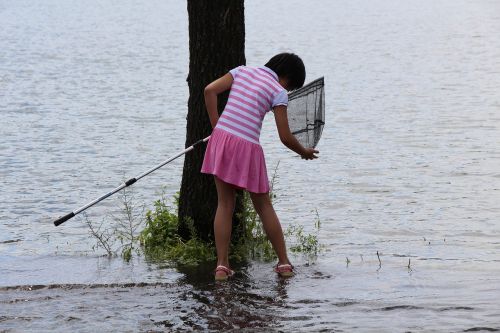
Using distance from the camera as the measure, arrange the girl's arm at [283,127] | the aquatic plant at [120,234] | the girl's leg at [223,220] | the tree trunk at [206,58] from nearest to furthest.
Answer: the girl's arm at [283,127], the girl's leg at [223,220], the tree trunk at [206,58], the aquatic plant at [120,234]

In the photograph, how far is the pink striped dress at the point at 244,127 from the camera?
7.38 meters

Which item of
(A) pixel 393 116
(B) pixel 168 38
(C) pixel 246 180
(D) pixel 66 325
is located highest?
(B) pixel 168 38

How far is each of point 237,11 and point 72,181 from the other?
17.7 ft

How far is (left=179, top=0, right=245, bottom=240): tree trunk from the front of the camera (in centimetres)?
820

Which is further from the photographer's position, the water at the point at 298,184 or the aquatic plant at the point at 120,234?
the aquatic plant at the point at 120,234

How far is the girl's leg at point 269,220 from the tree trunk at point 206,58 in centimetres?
75

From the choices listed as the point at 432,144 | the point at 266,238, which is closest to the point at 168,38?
the point at 432,144

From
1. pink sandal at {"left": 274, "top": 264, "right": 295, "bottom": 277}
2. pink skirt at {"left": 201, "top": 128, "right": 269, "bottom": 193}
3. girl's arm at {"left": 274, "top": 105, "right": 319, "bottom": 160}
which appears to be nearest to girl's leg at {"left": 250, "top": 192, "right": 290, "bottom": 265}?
pink sandal at {"left": 274, "top": 264, "right": 295, "bottom": 277}

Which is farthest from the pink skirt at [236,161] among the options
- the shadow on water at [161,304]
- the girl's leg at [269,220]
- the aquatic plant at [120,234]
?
the aquatic plant at [120,234]

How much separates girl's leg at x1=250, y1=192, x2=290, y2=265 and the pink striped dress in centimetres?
18

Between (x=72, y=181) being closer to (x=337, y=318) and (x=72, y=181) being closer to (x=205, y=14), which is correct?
(x=205, y=14)

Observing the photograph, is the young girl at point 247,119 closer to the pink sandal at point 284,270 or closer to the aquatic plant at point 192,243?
the pink sandal at point 284,270

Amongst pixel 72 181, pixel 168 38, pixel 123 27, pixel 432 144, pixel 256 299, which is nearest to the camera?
pixel 256 299

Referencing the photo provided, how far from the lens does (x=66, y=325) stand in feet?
21.5
